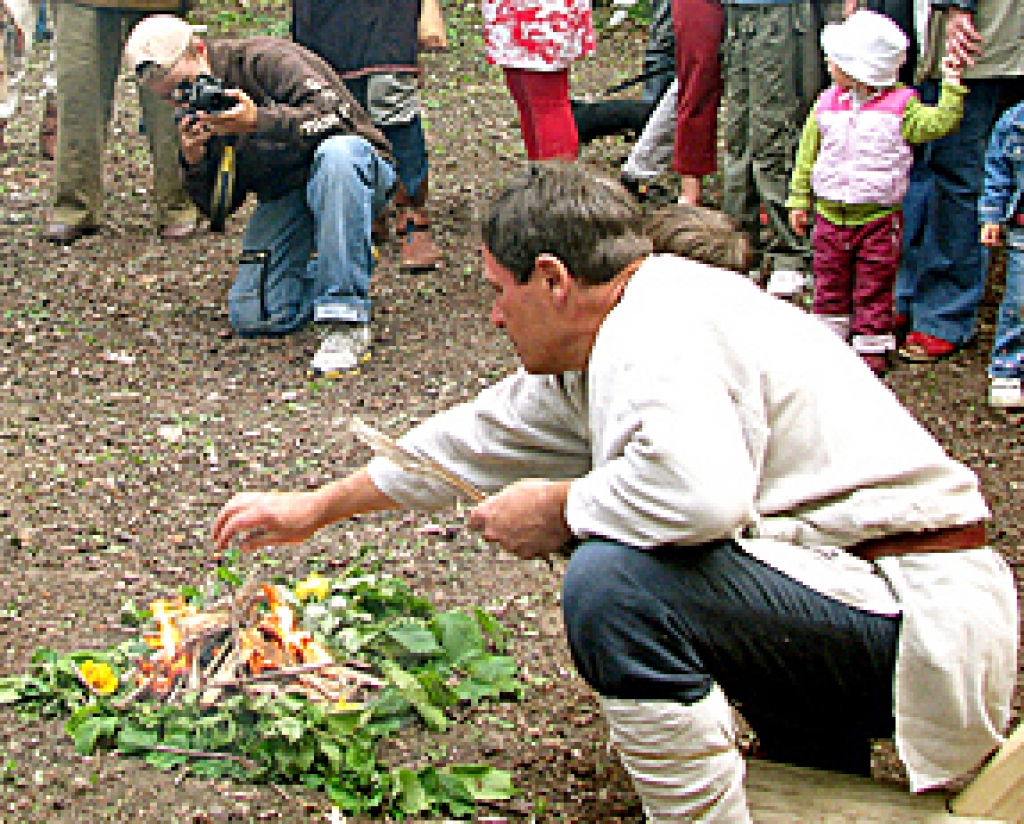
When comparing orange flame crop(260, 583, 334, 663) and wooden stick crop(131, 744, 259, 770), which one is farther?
orange flame crop(260, 583, 334, 663)

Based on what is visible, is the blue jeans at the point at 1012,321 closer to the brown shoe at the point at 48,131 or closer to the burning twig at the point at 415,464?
A: the burning twig at the point at 415,464

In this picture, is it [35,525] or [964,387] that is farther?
[964,387]

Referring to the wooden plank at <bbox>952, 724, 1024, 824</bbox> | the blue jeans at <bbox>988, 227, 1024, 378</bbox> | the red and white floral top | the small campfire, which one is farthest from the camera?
the wooden plank at <bbox>952, 724, 1024, 824</bbox>

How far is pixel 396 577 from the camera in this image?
377 centimetres

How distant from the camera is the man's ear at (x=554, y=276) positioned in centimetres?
241

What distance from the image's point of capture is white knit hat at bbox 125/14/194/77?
5.37 m

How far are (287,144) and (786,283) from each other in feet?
7.22

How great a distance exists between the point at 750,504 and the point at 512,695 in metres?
1.19

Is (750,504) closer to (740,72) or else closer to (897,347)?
(897,347)

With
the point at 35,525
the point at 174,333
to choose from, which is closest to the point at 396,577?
the point at 35,525

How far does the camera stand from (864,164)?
5141 mm

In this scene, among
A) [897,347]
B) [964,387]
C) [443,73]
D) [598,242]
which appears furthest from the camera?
[443,73]

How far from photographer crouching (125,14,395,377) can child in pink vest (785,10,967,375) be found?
1780 mm

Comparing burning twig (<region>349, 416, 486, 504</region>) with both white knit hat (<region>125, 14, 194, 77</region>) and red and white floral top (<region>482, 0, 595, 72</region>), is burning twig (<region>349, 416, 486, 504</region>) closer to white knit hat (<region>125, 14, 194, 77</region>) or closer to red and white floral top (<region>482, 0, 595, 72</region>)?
white knit hat (<region>125, 14, 194, 77</region>)
